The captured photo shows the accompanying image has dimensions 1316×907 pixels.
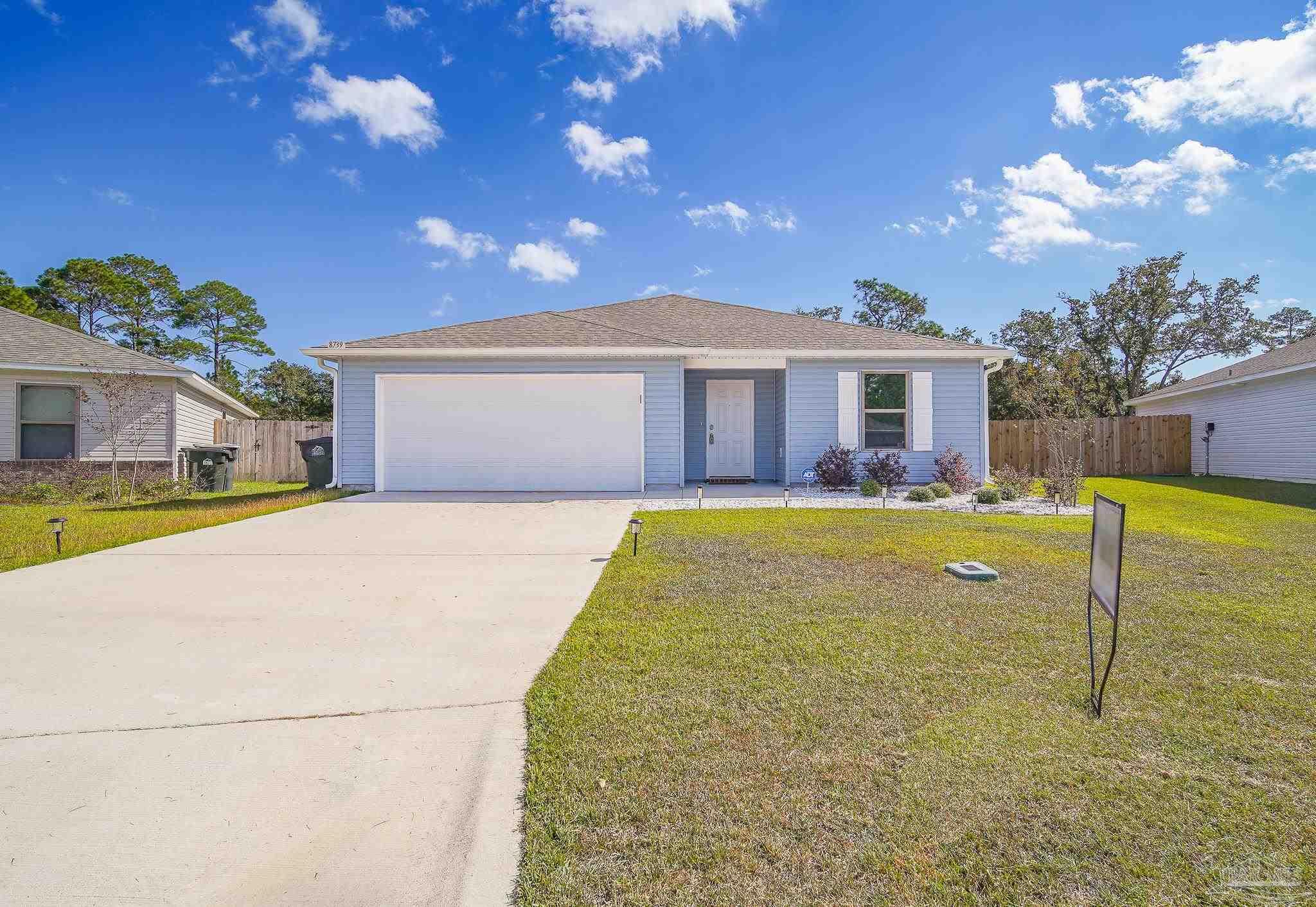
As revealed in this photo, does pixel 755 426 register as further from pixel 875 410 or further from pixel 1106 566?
pixel 1106 566

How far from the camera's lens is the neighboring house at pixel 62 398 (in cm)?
1158

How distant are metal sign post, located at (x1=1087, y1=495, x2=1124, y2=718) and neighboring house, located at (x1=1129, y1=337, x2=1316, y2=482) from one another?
1493 cm

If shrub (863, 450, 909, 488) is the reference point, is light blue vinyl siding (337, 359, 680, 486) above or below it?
above

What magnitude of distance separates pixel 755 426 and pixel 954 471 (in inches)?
159

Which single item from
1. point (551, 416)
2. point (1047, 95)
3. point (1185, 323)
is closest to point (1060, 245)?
point (1185, 323)

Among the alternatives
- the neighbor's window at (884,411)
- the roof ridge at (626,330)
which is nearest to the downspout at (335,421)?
the roof ridge at (626,330)

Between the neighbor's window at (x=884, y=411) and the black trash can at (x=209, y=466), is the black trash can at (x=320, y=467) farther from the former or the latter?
the neighbor's window at (x=884, y=411)

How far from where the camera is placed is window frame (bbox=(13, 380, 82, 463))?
11.6 metres

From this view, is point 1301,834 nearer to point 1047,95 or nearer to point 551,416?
point 551,416

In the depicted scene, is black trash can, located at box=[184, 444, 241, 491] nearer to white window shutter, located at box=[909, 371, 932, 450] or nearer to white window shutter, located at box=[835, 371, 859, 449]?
white window shutter, located at box=[835, 371, 859, 449]

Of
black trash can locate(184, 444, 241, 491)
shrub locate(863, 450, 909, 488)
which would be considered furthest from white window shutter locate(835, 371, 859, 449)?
black trash can locate(184, 444, 241, 491)

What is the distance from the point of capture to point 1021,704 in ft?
8.21

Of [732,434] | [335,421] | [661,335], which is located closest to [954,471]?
[732,434]

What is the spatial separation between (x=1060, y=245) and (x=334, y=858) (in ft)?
86.9
